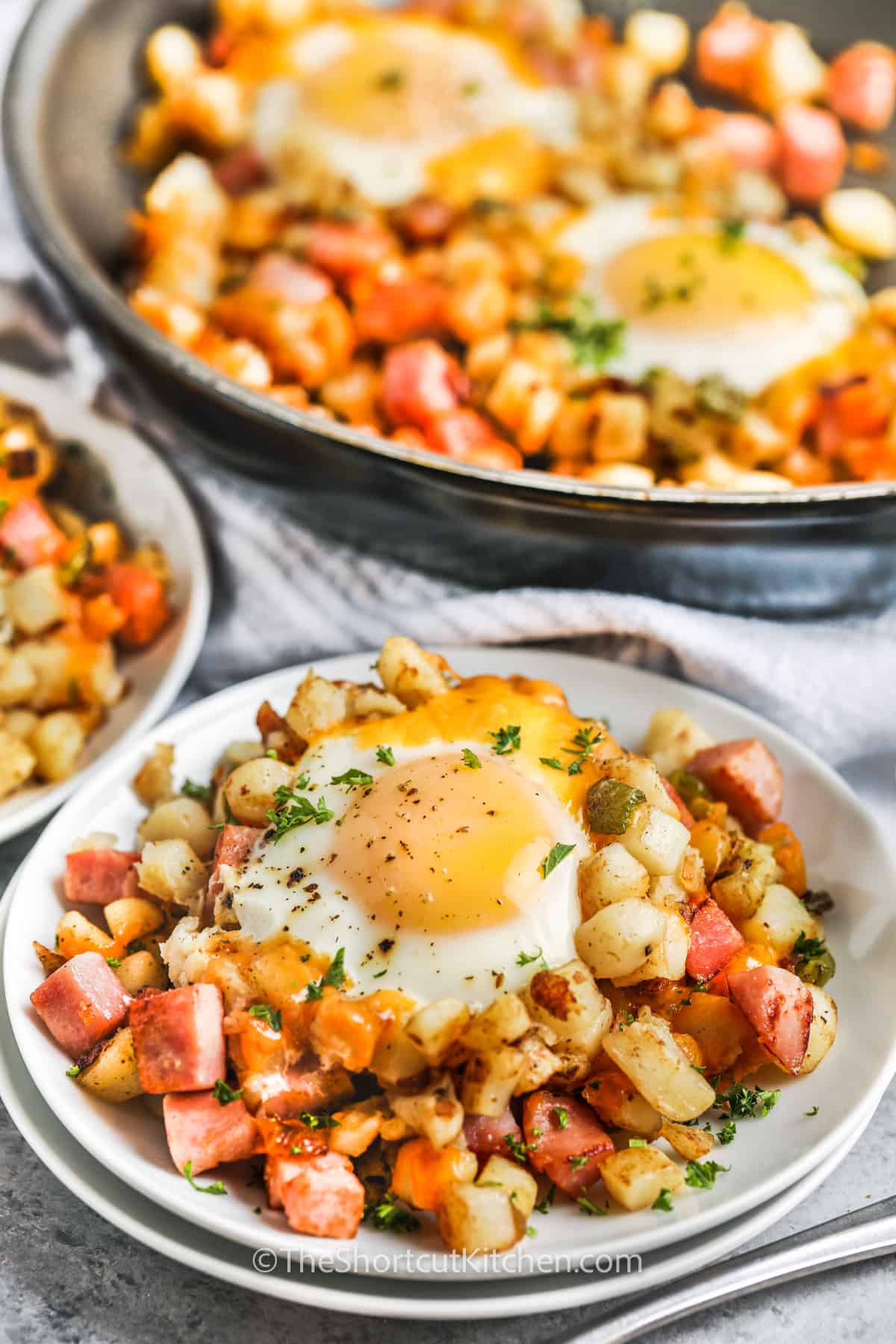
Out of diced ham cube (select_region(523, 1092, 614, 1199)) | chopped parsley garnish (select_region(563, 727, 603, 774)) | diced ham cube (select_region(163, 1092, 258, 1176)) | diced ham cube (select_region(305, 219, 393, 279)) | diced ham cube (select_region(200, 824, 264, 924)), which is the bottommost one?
diced ham cube (select_region(523, 1092, 614, 1199))

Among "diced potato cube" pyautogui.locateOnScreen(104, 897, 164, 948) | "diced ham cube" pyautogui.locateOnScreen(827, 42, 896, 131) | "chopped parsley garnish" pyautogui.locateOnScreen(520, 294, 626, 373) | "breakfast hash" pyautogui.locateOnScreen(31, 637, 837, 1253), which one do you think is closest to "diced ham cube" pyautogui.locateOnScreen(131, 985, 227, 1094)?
"breakfast hash" pyautogui.locateOnScreen(31, 637, 837, 1253)

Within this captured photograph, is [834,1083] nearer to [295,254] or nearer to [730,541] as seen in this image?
[730,541]

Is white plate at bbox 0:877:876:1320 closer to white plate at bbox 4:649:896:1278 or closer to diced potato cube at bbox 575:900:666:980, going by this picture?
white plate at bbox 4:649:896:1278

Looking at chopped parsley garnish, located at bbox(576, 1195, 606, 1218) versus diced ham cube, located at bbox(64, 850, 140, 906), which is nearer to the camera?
chopped parsley garnish, located at bbox(576, 1195, 606, 1218)

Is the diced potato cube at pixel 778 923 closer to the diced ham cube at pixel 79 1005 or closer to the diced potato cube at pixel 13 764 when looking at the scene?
the diced ham cube at pixel 79 1005

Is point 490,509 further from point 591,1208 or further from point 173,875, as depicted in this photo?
point 591,1208

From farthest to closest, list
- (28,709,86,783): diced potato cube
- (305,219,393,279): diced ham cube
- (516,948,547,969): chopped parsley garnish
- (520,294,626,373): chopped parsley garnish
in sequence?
1. (305,219,393,279): diced ham cube
2. (520,294,626,373): chopped parsley garnish
3. (28,709,86,783): diced potato cube
4. (516,948,547,969): chopped parsley garnish
